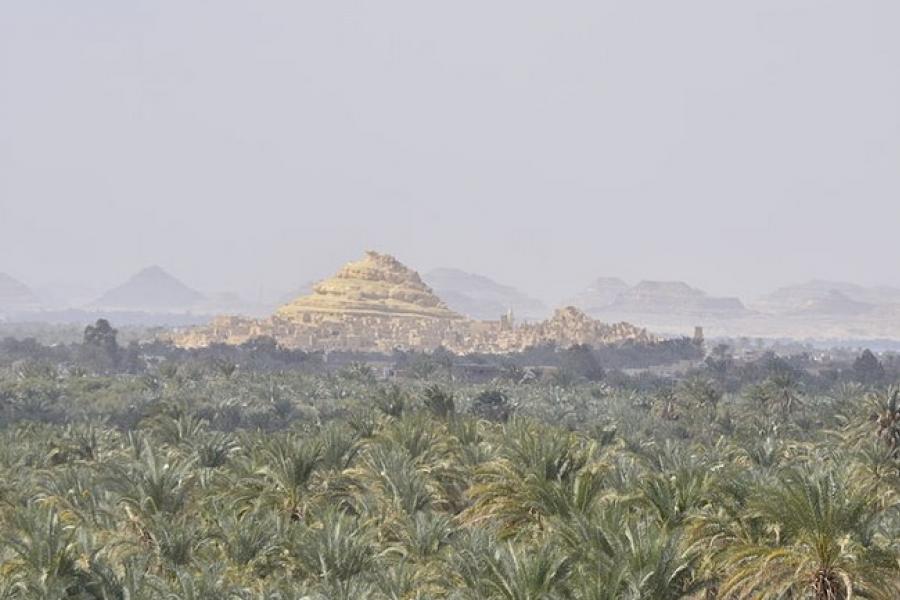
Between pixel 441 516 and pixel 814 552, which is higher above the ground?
pixel 814 552

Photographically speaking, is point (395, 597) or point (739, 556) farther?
point (395, 597)

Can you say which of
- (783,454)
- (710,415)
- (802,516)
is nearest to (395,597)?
(802,516)

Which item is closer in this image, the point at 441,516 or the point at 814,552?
the point at 814,552

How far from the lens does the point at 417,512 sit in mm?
50406

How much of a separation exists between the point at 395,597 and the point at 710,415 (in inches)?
3488

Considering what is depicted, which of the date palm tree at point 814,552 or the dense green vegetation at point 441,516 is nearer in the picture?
the date palm tree at point 814,552

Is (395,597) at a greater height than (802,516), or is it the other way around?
(802,516)

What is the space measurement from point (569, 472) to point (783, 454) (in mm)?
26785

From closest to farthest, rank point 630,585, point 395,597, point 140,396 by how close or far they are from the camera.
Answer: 1. point 630,585
2. point 395,597
3. point 140,396

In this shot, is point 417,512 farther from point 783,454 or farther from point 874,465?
point 783,454

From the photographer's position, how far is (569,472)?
50.1 meters

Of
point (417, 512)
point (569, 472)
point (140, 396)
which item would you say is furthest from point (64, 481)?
point (140, 396)

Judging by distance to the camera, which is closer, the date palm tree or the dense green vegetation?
the date palm tree

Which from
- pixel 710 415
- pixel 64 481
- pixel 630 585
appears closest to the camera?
pixel 630 585
